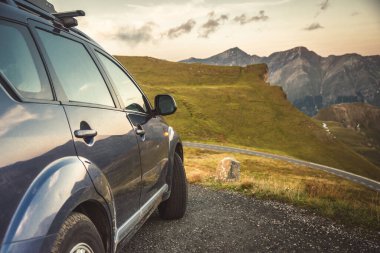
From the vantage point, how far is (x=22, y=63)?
6.21ft

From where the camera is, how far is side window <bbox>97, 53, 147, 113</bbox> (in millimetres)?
3340

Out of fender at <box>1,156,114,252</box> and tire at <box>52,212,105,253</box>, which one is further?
tire at <box>52,212,105,253</box>

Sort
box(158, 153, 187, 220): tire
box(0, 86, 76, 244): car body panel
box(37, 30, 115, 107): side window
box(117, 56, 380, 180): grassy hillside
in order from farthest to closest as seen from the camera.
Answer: box(117, 56, 380, 180): grassy hillside → box(158, 153, 187, 220): tire → box(37, 30, 115, 107): side window → box(0, 86, 76, 244): car body panel

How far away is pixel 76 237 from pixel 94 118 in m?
0.85

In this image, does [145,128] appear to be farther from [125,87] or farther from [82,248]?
[82,248]

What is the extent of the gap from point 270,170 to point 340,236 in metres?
41.2

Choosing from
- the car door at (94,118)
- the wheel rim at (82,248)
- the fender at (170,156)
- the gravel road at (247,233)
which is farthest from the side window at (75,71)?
the gravel road at (247,233)

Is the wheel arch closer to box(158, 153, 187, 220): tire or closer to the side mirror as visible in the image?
the side mirror

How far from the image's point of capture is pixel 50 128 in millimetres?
1812

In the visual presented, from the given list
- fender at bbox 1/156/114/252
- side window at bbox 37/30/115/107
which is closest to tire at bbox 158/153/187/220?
side window at bbox 37/30/115/107

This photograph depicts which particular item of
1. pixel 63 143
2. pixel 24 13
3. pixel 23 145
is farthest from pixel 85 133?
pixel 24 13

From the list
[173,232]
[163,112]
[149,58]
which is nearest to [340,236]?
[173,232]

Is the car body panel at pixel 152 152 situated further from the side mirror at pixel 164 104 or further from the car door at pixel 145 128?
the side mirror at pixel 164 104

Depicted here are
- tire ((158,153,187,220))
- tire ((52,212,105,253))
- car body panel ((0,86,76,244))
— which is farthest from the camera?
tire ((158,153,187,220))
